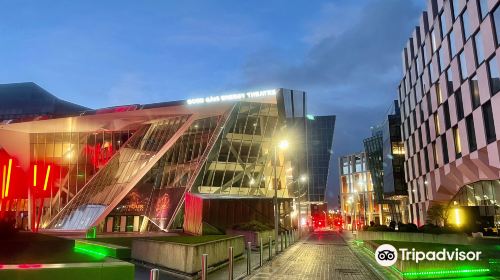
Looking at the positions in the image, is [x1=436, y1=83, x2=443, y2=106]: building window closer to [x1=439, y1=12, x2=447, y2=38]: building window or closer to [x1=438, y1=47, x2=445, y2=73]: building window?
[x1=438, y1=47, x2=445, y2=73]: building window

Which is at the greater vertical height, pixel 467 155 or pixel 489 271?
pixel 467 155

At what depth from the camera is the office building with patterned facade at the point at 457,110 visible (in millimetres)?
27797

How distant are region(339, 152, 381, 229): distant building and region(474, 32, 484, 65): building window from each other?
88.5 meters

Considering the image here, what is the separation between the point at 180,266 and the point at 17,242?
1046cm

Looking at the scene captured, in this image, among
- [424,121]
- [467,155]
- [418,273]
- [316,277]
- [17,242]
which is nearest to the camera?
[418,273]

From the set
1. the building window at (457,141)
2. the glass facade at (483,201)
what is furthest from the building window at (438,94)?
the glass facade at (483,201)

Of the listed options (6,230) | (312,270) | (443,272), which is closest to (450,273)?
(443,272)

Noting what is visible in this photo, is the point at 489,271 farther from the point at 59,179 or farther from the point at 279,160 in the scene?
the point at 59,179

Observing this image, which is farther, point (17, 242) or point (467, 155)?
point (467, 155)

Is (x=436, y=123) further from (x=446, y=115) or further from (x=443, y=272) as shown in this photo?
(x=443, y=272)

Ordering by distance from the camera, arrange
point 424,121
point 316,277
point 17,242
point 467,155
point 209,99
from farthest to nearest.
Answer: point 424,121 < point 209,99 < point 467,155 < point 17,242 < point 316,277

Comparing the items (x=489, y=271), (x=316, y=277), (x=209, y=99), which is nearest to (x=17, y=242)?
(x=316, y=277)

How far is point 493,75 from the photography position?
88.2 feet

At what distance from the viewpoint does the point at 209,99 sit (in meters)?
41.6
